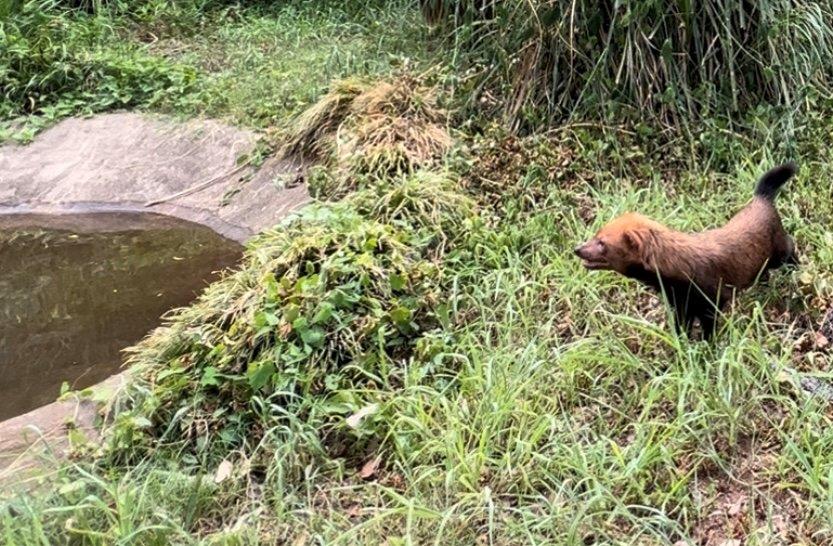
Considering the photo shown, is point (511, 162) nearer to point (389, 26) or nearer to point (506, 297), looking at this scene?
point (506, 297)

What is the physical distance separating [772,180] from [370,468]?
6.66ft

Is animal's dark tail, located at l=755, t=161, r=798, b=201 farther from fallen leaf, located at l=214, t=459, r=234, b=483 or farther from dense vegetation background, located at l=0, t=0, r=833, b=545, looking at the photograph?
fallen leaf, located at l=214, t=459, r=234, b=483

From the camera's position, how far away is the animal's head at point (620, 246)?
3.17m

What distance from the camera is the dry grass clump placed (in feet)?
16.5

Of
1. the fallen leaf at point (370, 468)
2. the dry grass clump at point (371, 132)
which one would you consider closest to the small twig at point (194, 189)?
the dry grass clump at point (371, 132)

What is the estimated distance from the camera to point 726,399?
295 centimetres

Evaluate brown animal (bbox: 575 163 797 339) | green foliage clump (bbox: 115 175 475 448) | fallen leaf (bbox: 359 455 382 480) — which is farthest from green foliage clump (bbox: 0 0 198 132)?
brown animal (bbox: 575 163 797 339)

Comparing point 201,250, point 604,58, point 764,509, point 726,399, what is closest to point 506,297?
point 726,399

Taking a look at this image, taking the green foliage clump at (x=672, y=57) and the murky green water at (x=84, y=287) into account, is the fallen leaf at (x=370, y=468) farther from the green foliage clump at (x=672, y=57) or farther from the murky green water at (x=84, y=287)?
the green foliage clump at (x=672, y=57)

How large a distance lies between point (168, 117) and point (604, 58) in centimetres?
384

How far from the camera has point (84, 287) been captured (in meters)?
5.45

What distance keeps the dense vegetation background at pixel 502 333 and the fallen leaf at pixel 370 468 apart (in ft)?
0.05

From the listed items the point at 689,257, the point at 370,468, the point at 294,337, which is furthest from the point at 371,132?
the point at 370,468

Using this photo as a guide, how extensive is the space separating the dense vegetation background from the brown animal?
0.41 feet
